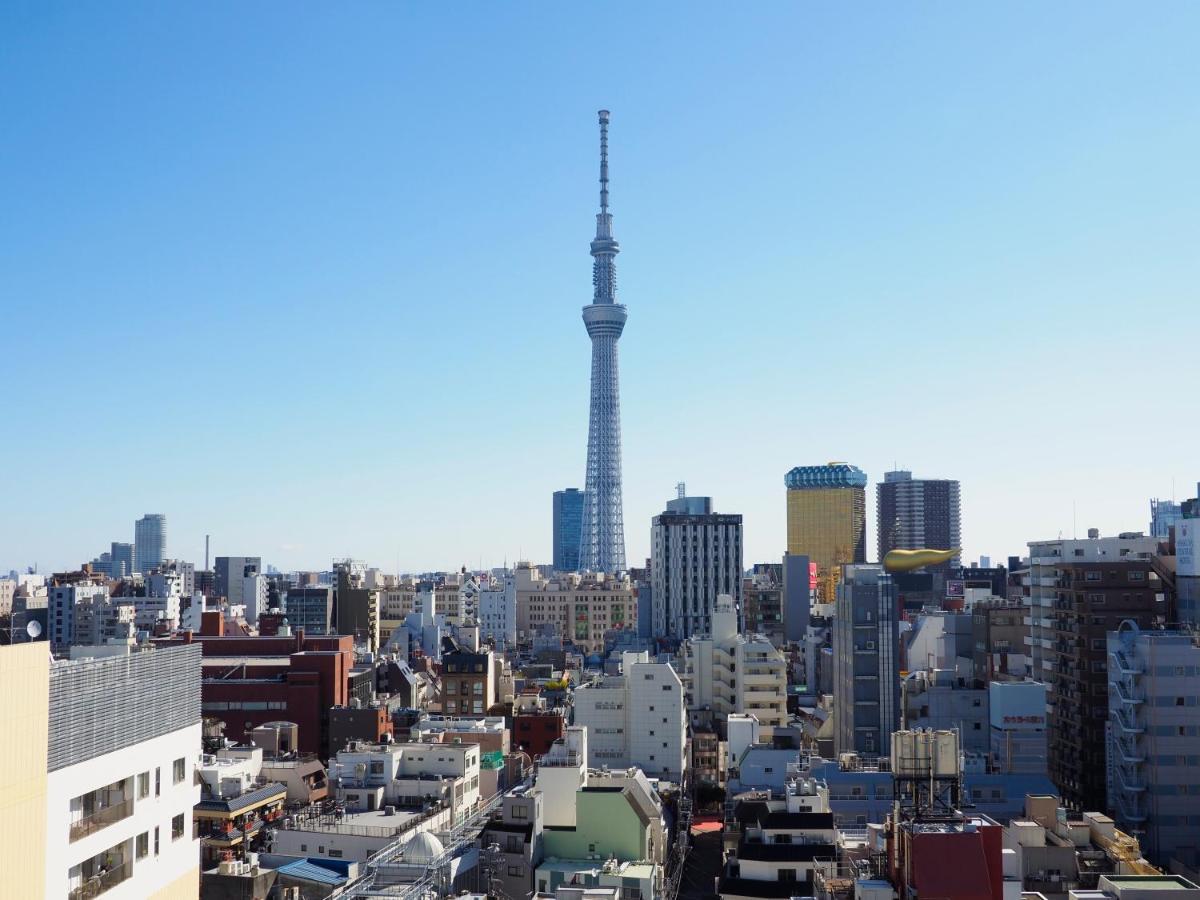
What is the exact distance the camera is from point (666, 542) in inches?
4370

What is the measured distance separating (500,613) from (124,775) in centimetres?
10145

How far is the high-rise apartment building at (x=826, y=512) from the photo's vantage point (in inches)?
7485

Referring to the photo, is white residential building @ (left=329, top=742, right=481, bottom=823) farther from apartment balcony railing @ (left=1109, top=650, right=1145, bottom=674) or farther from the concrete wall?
apartment balcony railing @ (left=1109, top=650, right=1145, bottom=674)

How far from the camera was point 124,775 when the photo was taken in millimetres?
19000

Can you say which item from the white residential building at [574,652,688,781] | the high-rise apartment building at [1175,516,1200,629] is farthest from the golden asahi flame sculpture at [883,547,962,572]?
the white residential building at [574,652,688,781]

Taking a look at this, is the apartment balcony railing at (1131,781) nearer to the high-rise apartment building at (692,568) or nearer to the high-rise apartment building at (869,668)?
the high-rise apartment building at (869,668)

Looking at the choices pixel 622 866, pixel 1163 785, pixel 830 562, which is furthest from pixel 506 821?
pixel 830 562

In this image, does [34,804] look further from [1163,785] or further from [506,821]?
[1163,785]

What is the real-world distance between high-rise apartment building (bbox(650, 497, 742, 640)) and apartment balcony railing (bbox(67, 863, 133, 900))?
91756 mm

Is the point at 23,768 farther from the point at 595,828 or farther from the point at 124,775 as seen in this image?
the point at 595,828

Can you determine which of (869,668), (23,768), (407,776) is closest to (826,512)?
(869,668)

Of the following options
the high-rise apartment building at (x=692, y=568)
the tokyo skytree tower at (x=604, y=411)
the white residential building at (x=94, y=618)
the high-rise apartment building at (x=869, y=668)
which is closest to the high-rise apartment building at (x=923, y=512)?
the tokyo skytree tower at (x=604, y=411)

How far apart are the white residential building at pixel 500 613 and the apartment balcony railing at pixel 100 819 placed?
9629 centimetres

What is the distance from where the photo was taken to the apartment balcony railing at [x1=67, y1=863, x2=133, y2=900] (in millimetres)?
17688
